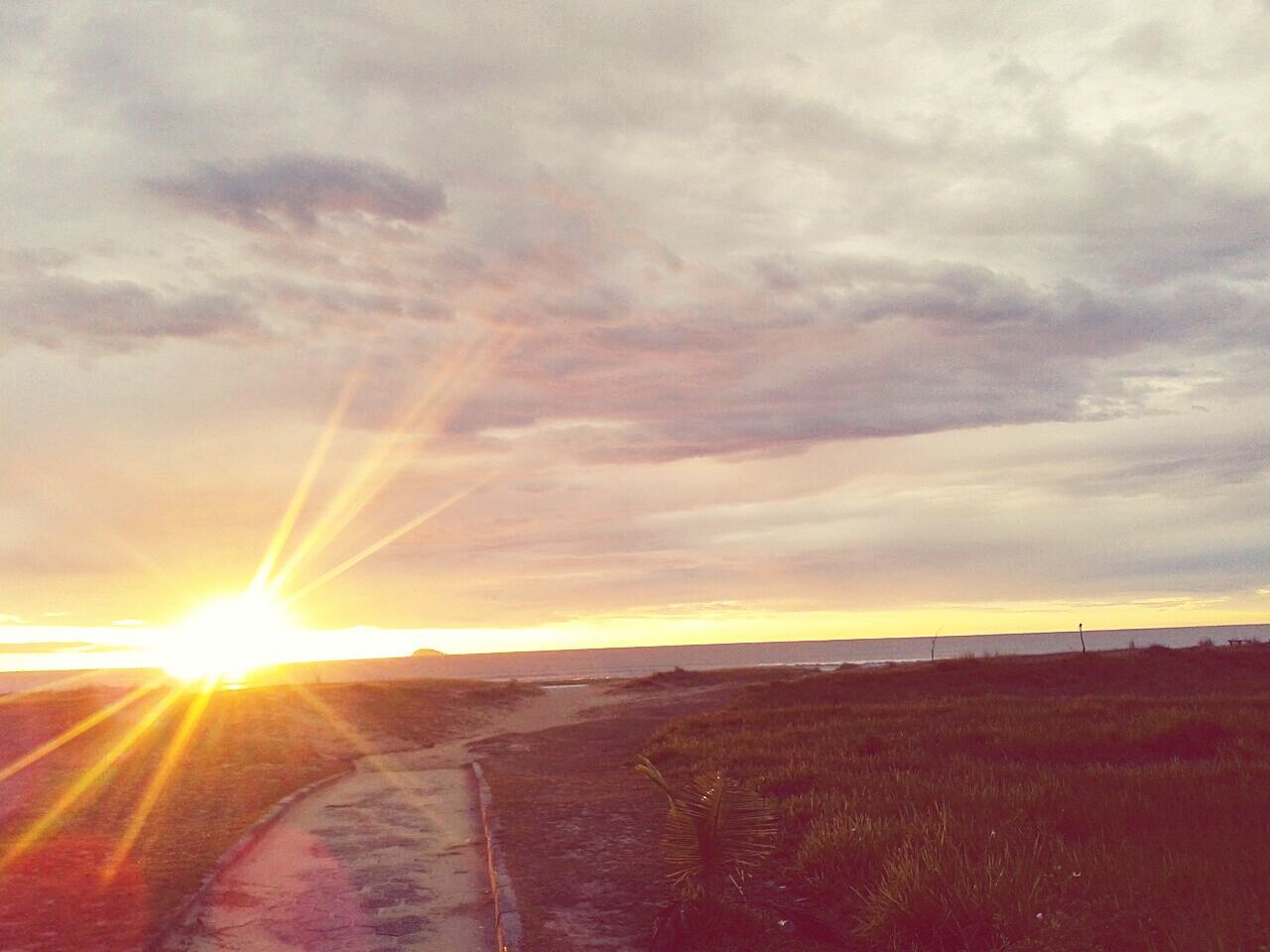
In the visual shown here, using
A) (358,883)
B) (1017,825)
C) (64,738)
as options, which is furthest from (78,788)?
(1017,825)

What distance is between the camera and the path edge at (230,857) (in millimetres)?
9496

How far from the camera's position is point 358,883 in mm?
11617

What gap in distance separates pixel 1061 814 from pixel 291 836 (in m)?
10.6

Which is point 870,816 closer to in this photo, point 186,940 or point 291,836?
point 186,940

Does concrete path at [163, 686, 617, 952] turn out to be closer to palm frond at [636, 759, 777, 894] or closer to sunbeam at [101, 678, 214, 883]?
sunbeam at [101, 678, 214, 883]

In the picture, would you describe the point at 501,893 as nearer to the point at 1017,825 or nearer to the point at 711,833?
the point at 711,833

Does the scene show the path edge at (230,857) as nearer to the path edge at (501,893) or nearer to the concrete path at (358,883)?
the concrete path at (358,883)

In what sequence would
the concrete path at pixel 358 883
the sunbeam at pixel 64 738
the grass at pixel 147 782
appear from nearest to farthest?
1. the concrete path at pixel 358 883
2. the grass at pixel 147 782
3. the sunbeam at pixel 64 738

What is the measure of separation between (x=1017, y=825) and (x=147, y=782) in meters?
17.1

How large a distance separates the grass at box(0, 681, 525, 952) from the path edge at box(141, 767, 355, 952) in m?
0.13

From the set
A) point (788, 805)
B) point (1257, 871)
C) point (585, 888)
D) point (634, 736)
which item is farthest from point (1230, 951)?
point (634, 736)

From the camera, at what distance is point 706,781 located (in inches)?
441

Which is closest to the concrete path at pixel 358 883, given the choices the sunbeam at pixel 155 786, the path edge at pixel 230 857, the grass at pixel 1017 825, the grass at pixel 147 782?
the path edge at pixel 230 857

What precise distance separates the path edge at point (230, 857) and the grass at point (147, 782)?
0.13 metres
